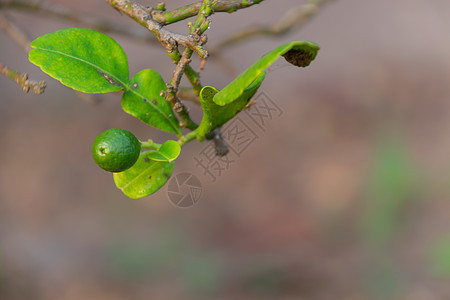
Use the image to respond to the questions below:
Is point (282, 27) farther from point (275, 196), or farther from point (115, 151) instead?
point (275, 196)

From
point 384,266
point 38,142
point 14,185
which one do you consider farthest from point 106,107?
point 384,266

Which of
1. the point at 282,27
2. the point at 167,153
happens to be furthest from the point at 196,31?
the point at 282,27

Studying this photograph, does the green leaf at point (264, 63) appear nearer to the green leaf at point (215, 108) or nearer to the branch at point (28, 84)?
the green leaf at point (215, 108)

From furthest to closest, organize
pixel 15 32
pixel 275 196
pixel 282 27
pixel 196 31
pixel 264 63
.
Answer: pixel 275 196 < pixel 282 27 < pixel 15 32 < pixel 196 31 < pixel 264 63

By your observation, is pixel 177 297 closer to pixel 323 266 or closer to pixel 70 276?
pixel 70 276

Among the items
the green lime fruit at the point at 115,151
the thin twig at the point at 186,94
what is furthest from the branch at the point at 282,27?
the green lime fruit at the point at 115,151
